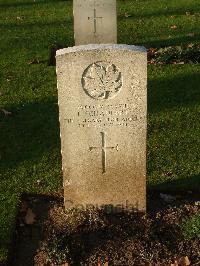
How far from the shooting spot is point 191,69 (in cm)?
931

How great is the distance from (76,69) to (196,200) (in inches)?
90.2

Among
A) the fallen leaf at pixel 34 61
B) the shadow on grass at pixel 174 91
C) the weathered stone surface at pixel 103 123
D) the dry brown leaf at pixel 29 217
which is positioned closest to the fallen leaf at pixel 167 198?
the weathered stone surface at pixel 103 123

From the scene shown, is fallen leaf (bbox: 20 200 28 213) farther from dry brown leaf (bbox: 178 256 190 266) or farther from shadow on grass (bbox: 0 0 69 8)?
shadow on grass (bbox: 0 0 69 8)

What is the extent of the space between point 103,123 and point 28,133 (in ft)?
8.67

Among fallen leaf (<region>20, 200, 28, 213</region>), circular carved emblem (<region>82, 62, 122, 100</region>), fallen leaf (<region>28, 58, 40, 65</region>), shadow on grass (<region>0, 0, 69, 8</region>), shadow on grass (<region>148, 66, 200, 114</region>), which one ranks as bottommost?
fallen leaf (<region>20, 200, 28, 213</region>)

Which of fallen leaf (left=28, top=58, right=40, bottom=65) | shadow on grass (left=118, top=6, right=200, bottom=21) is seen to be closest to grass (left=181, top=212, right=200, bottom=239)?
fallen leaf (left=28, top=58, right=40, bottom=65)

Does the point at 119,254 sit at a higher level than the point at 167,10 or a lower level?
lower

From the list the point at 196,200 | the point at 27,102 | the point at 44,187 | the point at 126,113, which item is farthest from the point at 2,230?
the point at 27,102

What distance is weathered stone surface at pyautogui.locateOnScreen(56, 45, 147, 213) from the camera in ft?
15.0

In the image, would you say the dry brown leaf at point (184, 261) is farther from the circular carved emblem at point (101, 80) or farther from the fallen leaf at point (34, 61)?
the fallen leaf at point (34, 61)

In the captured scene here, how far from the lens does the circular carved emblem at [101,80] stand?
459 centimetres

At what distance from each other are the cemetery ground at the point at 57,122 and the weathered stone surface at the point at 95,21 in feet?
3.21

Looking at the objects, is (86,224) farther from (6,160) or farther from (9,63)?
(9,63)

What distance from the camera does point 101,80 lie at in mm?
4652
